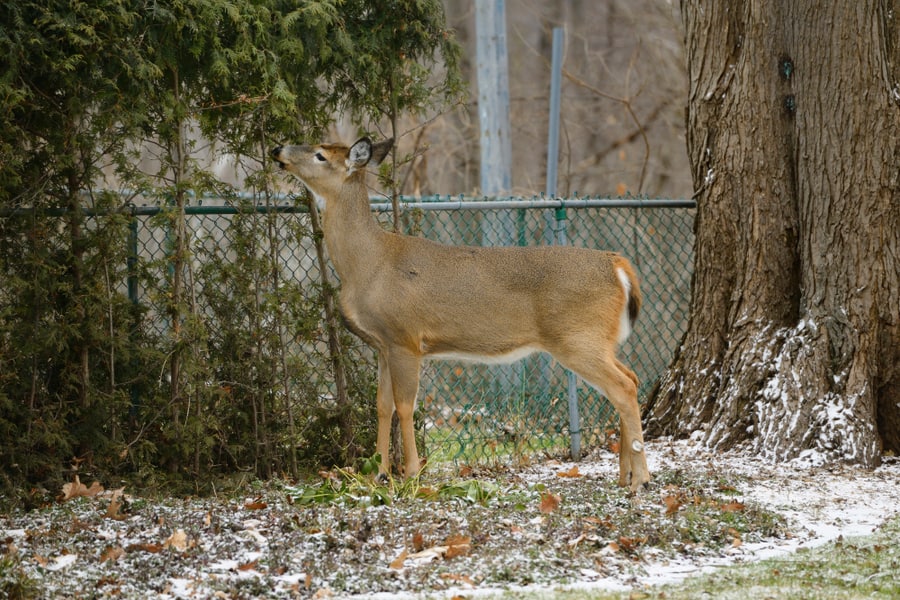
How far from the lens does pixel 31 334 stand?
20.0 ft

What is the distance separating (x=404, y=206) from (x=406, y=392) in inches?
54.0

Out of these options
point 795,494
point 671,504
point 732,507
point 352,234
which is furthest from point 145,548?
point 795,494

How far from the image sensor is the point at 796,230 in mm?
8016

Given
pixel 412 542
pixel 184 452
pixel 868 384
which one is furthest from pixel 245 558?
pixel 868 384

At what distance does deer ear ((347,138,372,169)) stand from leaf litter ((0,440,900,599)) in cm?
193

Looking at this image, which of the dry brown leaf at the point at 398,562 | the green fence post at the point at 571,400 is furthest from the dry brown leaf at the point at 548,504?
the green fence post at the point at 571,400

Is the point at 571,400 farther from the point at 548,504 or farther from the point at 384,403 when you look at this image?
the point at 548,504

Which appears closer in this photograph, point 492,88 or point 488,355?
point 488,355

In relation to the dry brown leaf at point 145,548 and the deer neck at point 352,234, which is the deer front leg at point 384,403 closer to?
the deer neck at point 352,234

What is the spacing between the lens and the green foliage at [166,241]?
234 inches

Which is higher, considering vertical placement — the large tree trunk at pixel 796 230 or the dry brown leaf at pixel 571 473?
the large tree trunk at pixel 796 230

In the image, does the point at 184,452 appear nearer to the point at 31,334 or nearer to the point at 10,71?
the point at 31,334

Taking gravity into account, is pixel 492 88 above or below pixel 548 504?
above

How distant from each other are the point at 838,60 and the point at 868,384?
7.40ft
